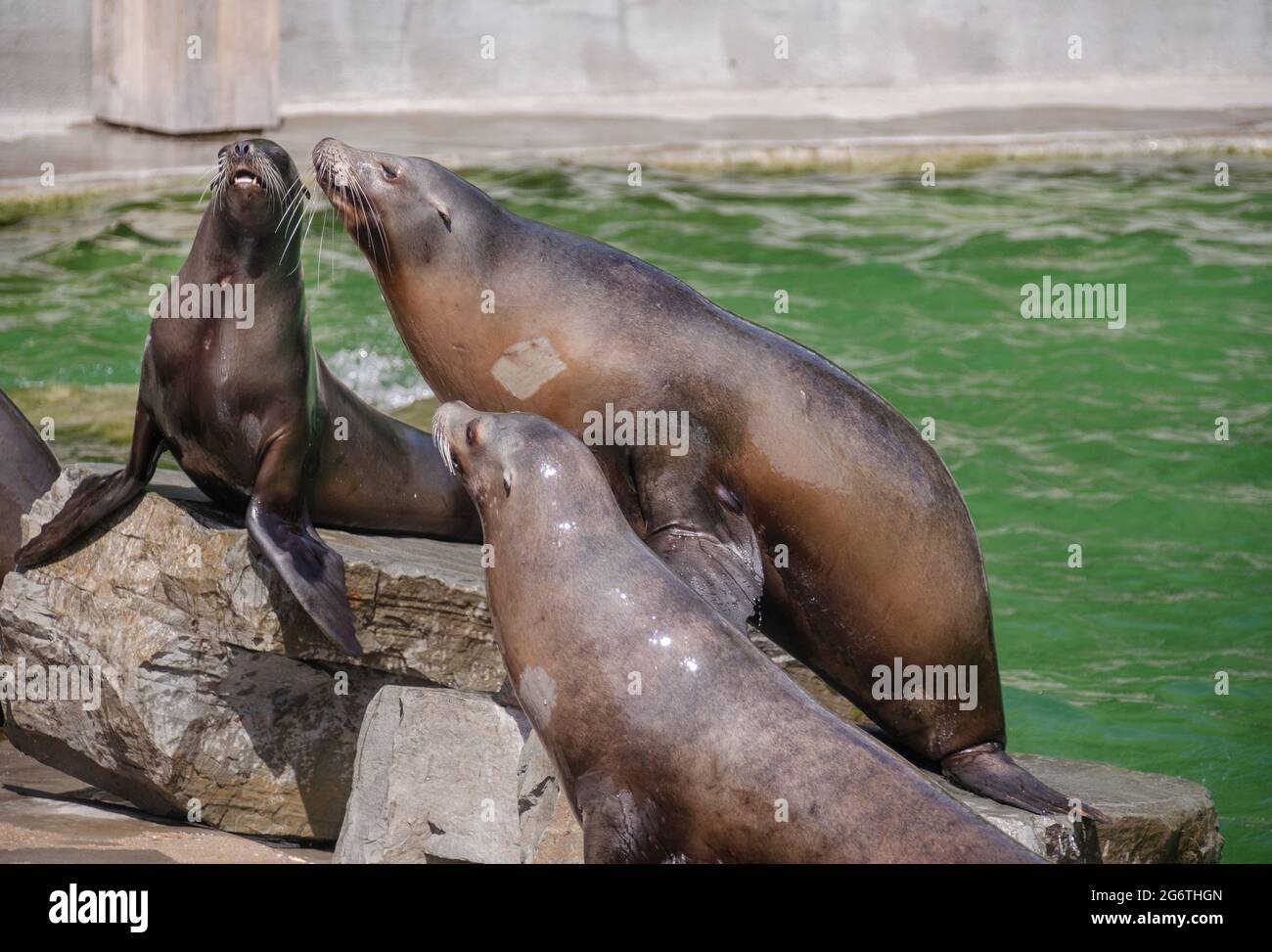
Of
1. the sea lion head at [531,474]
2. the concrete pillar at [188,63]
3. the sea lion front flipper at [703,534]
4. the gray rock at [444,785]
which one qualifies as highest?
the concrete pillar at [188,63]

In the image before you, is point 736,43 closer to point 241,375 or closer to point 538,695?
point 241,375

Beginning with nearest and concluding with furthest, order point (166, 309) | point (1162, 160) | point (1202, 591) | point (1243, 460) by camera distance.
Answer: point (166, 309) < point (1202, 591) < point (1243, 460) < point (1162, 160)

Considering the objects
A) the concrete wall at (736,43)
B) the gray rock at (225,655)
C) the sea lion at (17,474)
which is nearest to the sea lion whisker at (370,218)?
the gray rock at (225,655)

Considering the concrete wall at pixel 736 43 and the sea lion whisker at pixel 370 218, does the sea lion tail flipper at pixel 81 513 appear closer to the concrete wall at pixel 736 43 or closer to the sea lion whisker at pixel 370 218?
the sea lion whisker at pixel 370 218

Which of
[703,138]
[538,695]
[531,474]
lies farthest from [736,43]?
Answer: [538,695]

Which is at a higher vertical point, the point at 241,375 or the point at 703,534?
the point at 241,375

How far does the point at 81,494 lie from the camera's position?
17.8 feet

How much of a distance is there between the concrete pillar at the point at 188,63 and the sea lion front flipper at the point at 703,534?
10235mm

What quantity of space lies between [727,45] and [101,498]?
12.3 m

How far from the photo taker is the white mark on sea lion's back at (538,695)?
12.6ft

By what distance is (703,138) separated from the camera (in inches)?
589

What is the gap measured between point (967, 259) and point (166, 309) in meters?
8.93
